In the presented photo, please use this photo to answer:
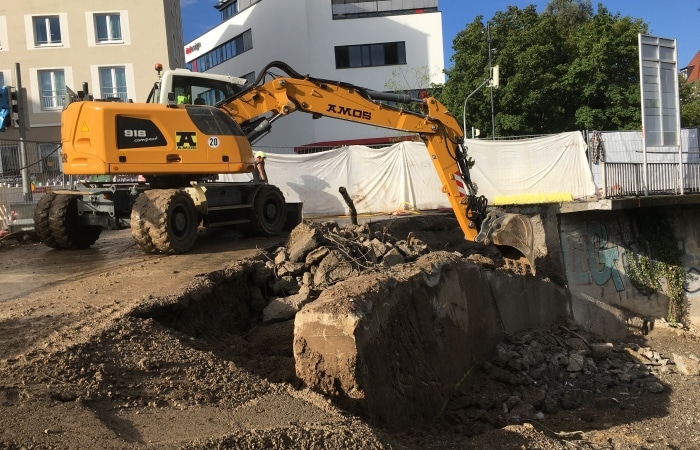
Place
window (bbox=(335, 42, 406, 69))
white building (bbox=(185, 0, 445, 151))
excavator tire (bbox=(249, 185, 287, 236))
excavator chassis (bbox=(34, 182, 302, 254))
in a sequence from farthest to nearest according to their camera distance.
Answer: window (bbox=(335, 42, 406, 69)), white building (bbox=(185, 0, 445, 151)), excavator tire (bbox=(249, 185, 287, 236)), excavator chassis (bbox=(34, 182, 302, 254))

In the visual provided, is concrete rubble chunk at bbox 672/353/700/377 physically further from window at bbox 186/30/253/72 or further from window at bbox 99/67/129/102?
window at bbox 186/30/253/72

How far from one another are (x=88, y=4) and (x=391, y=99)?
80.2 ft

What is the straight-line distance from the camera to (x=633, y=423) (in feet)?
26.0

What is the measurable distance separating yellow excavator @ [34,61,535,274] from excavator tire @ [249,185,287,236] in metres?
0.02

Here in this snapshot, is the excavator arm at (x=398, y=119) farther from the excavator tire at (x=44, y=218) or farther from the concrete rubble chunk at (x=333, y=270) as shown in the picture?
the excavator tire at (x=44, y=218)

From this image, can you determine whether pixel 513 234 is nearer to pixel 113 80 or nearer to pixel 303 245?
pixel 303 245

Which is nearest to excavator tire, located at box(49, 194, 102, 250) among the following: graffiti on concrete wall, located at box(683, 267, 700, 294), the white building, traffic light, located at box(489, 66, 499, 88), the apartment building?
graffiti on concrete wall, located at box(683, 267, 700, 294)

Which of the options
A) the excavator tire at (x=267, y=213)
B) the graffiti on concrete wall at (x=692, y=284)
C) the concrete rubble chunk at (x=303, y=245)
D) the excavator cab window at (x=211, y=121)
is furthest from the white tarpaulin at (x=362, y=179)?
the concrete rubble chunk at (x=303, y=245)

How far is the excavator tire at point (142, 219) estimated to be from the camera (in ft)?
30.3

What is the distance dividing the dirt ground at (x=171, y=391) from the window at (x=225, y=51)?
32835 millimetres

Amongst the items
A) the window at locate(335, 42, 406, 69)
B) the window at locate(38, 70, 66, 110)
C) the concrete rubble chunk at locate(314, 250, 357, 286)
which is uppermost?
the window at locate(335, 42, 406, 69)

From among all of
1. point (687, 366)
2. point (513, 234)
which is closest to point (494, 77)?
point (513, 234)

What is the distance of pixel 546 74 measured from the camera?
86.2ft

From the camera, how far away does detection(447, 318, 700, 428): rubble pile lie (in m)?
7.66
